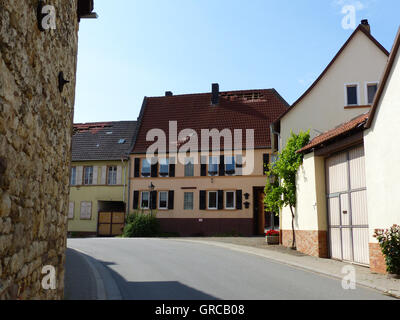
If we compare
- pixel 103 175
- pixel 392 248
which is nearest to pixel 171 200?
pixel 103 175

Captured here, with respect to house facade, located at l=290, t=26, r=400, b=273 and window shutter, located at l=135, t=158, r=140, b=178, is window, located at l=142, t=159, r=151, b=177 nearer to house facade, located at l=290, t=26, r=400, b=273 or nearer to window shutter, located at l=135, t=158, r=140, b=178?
window shutter, located at l=135, t=158, r=140, b=178

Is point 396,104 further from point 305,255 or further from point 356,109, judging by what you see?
point 356,109

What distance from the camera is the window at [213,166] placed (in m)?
33.7

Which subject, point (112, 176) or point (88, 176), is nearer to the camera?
point (112, 176)

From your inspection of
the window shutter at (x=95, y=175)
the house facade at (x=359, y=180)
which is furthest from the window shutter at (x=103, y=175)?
the house facade at (x=359, y=180)

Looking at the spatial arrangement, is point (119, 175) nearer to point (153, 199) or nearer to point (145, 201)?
point (145, 201)

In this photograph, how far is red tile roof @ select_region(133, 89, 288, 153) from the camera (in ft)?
116

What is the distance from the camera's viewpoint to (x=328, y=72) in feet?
64.2

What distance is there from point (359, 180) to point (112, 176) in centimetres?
2623

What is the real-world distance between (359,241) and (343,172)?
93.8 inches

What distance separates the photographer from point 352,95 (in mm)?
19609

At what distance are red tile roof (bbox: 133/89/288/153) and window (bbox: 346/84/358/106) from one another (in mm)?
13847

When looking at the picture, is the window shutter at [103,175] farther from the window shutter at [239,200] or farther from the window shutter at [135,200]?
the window shutter at [239,200]

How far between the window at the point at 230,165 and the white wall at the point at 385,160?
2123 centimetres
